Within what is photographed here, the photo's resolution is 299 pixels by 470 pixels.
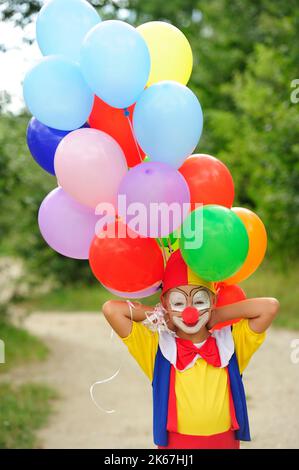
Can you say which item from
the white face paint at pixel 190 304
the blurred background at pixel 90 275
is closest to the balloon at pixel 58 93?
the white face paint at pixel 190 304

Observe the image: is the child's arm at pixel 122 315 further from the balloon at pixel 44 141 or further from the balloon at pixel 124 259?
the balloon at pixel 44 141

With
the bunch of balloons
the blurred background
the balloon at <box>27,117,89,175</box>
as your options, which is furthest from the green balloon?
the blurred background

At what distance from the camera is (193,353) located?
289 centimetres

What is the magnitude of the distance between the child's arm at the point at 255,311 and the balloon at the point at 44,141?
3.28ft

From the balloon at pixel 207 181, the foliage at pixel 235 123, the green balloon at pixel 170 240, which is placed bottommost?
the green balloon at pixel 170 240

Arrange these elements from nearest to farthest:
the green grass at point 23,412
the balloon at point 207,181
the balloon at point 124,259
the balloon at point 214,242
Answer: the balloon at point 214,242
the balloon at point 124,259
the balloon at point 207,181
the green grass at point 23,412

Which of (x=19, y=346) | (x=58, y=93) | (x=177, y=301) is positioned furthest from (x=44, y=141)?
(x=19, y=346)

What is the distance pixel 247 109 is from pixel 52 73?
948 centimetres

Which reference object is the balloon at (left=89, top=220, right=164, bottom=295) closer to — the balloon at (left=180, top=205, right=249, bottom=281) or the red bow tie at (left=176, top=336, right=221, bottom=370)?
the balloon at (left=180, top=205, right=249, bottom=281)

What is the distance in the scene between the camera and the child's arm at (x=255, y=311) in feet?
9.29

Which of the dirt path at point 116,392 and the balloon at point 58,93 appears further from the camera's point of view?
the dirt path at point 116,392

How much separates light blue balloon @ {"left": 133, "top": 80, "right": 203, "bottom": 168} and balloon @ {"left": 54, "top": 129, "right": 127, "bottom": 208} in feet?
0.48

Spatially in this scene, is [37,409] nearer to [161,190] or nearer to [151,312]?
[151,312]

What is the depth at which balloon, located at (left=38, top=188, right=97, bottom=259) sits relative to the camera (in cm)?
293
